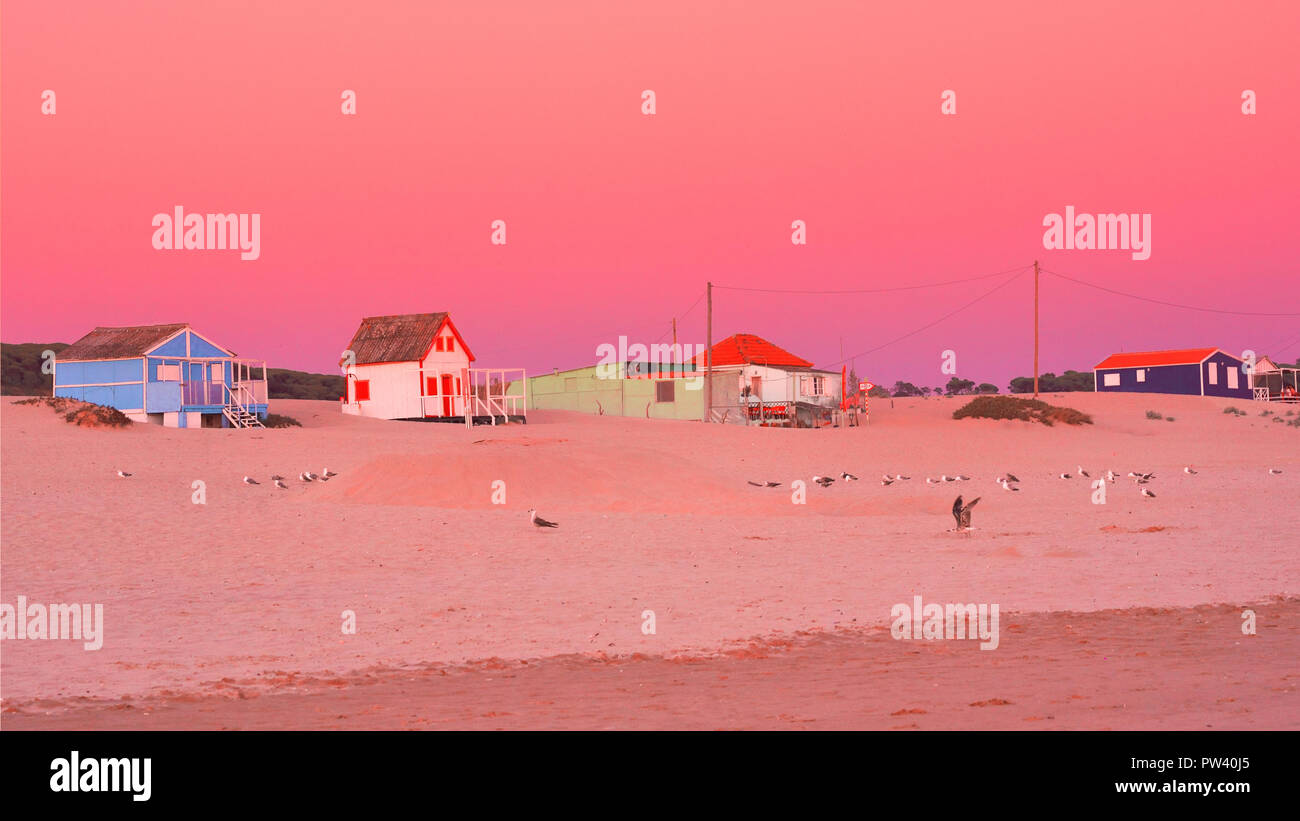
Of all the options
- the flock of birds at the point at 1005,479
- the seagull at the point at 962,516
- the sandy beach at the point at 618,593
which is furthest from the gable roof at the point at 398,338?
the seagull at the point at 962,516

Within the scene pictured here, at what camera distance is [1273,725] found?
24.1 feet

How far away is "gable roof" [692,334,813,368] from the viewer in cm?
6938

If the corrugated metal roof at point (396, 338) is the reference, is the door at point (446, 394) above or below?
below

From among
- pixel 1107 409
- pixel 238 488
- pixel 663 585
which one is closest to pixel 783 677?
pixel 663 585

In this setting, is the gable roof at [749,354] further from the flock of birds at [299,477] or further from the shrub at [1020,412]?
the flock of birds at [299,477]

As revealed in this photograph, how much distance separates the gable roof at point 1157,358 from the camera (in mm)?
87062

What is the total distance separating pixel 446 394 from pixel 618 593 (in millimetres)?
43075

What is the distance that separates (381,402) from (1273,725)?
5299 cm

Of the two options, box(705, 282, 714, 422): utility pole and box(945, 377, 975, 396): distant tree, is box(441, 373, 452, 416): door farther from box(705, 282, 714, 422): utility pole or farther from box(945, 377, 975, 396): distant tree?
box(945, 377, 975, 396): distant tree

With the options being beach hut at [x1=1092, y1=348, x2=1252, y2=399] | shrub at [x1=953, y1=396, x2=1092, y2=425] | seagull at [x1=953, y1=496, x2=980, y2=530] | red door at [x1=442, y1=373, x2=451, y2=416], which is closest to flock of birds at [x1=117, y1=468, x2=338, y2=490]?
seagull at [x1=953, y1=496, x2=980, y2=530]

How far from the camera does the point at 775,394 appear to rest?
198 ft

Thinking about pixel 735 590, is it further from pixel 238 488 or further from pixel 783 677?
pixel 238 488

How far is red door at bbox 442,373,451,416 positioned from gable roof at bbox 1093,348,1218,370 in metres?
57.9

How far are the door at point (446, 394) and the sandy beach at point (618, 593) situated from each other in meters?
21.7
